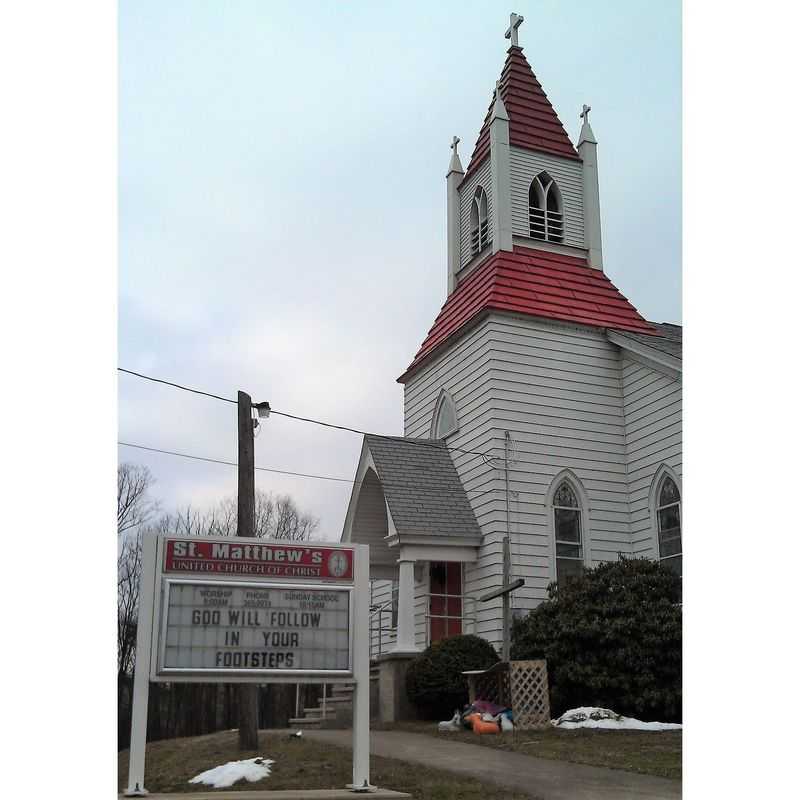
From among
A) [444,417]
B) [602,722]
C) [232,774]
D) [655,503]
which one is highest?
[444,417]

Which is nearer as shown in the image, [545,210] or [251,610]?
[251,610]

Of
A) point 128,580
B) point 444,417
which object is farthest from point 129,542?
point 444,417

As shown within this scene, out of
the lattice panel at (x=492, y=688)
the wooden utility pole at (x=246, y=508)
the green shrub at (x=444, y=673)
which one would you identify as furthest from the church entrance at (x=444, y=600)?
the wooden utility pole at (x=246, y=508)

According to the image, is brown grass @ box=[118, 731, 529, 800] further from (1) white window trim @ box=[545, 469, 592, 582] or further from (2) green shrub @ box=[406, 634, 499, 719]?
(1) white window trim @ box=[545, 469, 592, 582]

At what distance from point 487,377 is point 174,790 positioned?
11753mm

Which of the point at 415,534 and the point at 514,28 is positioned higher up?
the point at 514,28

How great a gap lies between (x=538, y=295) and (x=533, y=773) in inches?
501

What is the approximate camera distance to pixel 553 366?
783 inches

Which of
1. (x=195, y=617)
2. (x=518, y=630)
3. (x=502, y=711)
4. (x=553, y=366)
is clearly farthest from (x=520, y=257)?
(x=195, y=617)

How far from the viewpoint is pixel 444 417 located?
70.4ft

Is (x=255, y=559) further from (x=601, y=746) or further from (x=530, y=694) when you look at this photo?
(x=530, y=694)

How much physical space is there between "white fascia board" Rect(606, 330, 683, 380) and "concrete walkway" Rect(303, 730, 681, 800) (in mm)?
8933

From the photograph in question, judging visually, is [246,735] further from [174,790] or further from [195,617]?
[195,617]

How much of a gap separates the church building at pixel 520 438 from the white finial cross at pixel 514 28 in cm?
385
